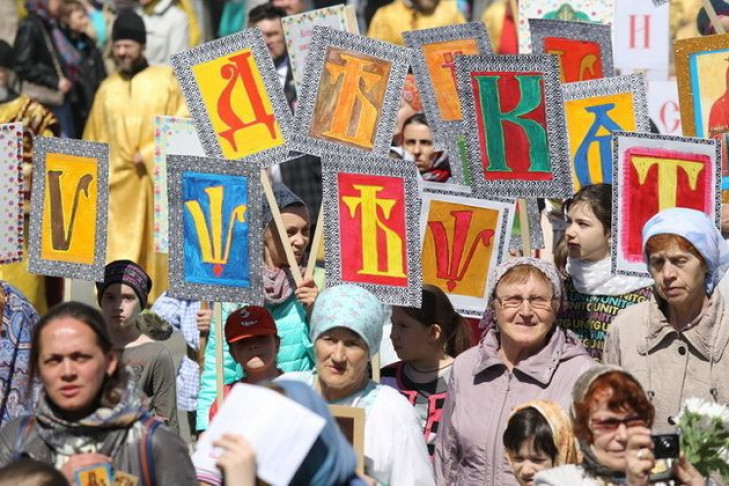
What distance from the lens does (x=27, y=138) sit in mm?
11055

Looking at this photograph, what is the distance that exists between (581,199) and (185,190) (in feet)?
5.29

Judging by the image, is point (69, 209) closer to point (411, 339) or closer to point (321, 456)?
point (411, 339)

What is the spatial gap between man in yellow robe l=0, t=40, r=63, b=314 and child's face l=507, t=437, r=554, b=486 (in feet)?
19.2

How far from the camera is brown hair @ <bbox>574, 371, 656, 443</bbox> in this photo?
512 cm

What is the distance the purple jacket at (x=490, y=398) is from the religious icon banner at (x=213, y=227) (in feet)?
4.22

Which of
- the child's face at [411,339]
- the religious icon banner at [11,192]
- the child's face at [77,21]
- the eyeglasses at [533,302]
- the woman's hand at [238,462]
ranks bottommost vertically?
the woman's hand at [238,462]

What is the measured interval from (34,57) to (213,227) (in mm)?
6706

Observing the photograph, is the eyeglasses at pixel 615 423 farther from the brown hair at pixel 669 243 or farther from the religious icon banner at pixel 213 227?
the religious icon banner at pixel 213 227

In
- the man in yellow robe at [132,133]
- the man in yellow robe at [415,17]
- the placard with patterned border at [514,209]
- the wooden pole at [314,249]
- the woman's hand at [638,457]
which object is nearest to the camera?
the woman's hand at [638,457]

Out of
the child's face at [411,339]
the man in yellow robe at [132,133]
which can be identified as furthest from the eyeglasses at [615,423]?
the man in yellow robe at [132,133]

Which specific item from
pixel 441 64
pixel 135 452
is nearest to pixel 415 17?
pixel 441 64

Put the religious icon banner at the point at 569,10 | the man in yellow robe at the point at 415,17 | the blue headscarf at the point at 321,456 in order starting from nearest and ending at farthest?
1. the blue headscarf at the point at 321,456
2. the religious icon banner at the point at 569,10
3. the man in yellow robe at the point at 415,17

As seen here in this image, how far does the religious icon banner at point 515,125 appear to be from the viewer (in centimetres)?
767

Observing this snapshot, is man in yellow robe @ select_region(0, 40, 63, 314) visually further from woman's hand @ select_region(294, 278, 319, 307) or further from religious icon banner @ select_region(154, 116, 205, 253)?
woman's hand @ select_region(294, 278, 319, 307)
